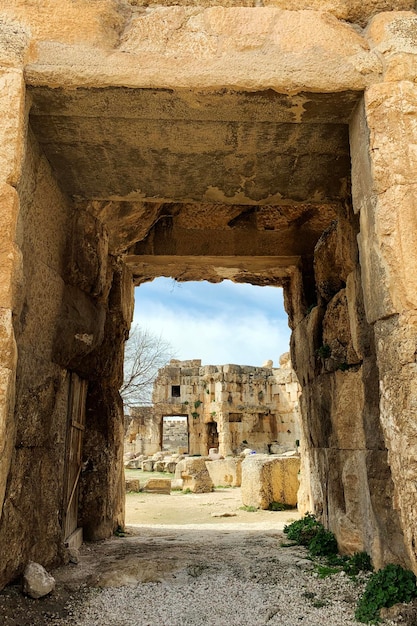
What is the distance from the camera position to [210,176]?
367 centimetres

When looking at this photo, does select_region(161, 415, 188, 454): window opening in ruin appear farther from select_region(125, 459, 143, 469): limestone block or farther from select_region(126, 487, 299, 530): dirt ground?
select_region(126, 487, 299, 530): dirt ground

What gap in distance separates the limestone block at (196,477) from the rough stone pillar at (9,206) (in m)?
12.7

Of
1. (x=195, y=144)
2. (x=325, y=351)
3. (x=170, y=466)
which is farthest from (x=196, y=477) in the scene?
(x=195, y=144)

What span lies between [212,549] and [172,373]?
20.2 m

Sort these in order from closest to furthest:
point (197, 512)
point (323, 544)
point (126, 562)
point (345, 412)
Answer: point (126, 562) → point (345, 412) → point (323, 544) → point (197, 512)

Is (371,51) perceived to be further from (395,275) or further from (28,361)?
(28,361)

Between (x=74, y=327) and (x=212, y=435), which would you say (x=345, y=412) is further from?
(x=212, y=435)

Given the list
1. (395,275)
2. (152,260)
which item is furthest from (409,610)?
(152,260)

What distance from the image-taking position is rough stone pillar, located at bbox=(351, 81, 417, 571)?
2.28 m

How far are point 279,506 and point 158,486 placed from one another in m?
5.75

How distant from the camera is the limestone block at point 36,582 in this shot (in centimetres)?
307

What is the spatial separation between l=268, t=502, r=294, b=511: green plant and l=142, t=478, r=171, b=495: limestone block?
17.2ft

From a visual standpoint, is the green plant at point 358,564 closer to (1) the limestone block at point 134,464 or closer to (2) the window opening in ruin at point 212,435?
(1) the limestone block at point 134,464

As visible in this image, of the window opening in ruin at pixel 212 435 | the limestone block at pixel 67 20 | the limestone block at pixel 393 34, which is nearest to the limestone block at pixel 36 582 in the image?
the limestone block at pixel 67 20
